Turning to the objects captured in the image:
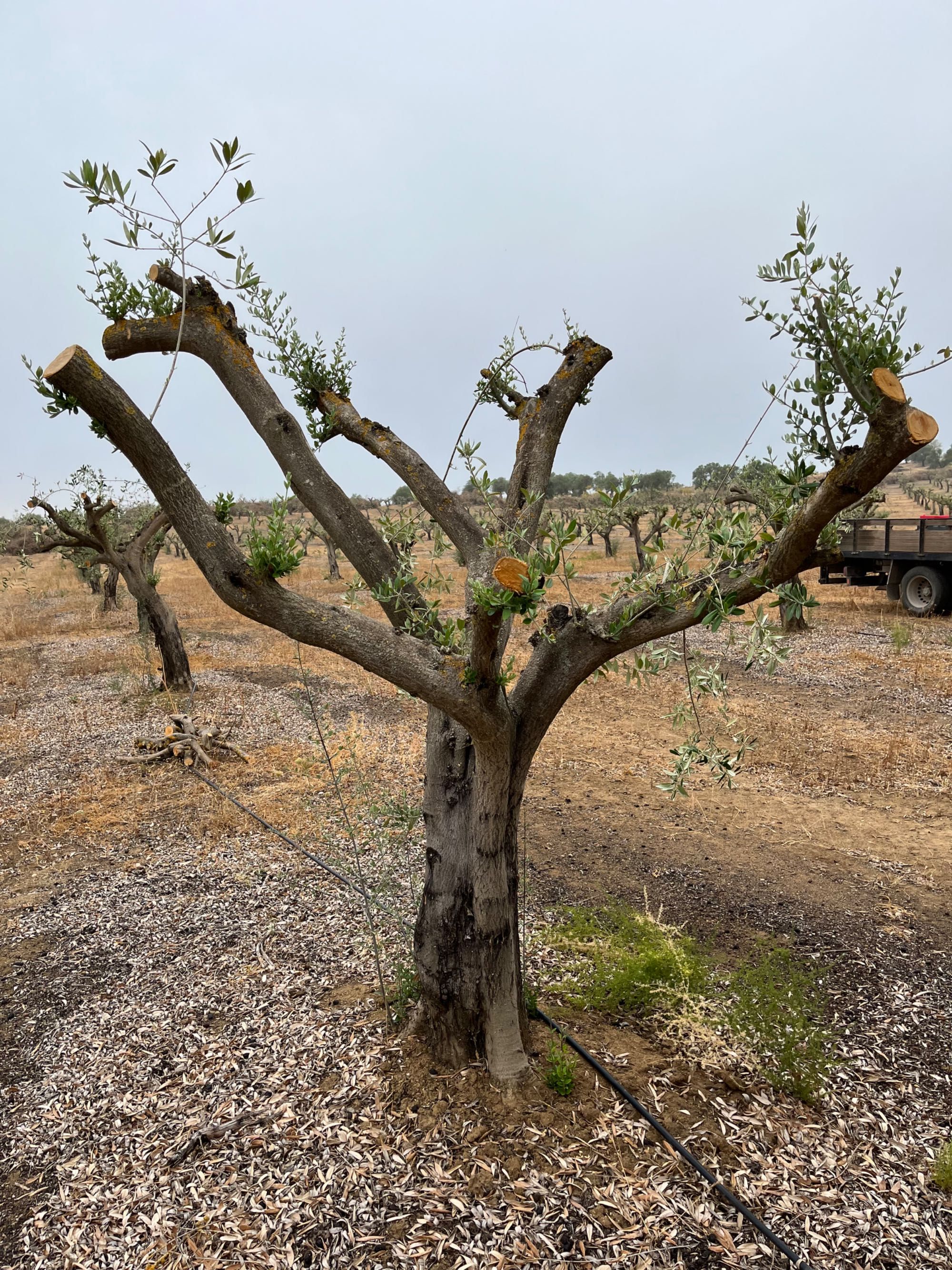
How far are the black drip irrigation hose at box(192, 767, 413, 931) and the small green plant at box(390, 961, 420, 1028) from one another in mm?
374

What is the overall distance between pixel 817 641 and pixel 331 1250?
48.2 ft

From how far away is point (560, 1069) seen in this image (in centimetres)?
352

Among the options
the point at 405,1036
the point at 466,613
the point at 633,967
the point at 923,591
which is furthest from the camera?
the point at 923,591

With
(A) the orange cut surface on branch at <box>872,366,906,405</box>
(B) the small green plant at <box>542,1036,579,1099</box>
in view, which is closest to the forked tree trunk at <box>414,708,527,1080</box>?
(B) the small green plant at <box>542,1036,579,1099</box>

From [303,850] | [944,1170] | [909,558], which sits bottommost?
[944,1170]

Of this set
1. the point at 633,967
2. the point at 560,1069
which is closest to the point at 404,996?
the point at 560,1069

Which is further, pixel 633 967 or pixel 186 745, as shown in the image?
Result: pixel 186 745

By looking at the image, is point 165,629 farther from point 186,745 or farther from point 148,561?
point 186,745

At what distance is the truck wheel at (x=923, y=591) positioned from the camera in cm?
1669

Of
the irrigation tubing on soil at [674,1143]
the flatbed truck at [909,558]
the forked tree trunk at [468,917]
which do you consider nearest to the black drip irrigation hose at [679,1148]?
the irrigation tubing on soil at [674,1143]

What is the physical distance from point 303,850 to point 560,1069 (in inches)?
143

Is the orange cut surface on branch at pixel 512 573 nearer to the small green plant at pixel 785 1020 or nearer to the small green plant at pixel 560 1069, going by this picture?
the small green plant at pixel 560 1069

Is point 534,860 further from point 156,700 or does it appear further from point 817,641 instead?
point 817,641

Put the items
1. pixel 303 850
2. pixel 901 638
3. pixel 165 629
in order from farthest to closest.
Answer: pixel 901 638
pixel 165 629
pixel 303 850
